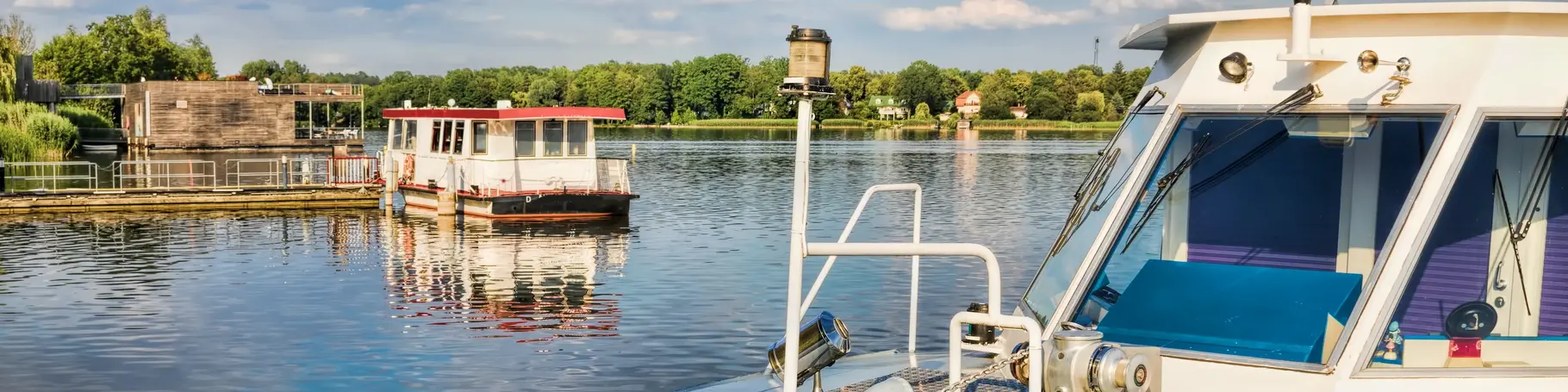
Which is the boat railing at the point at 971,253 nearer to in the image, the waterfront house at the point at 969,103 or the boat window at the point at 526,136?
the boat window at the point at 526,136

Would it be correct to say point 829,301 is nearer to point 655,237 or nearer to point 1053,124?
point 655,237

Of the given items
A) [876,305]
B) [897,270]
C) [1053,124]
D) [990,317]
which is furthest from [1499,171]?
[1053,124]

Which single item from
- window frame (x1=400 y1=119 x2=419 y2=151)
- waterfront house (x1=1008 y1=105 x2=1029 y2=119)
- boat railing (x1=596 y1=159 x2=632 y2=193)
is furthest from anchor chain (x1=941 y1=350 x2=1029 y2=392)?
waterfront house (x1=1008 y1=105 x2=1029 y2=119)

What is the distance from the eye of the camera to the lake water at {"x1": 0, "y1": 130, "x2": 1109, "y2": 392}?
1692 cm

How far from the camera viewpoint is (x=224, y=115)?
9225 cm

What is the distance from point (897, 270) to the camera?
25406mm

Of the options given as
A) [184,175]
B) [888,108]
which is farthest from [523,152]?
[888,108]

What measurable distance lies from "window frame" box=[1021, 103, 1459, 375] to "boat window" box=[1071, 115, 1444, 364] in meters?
0.04

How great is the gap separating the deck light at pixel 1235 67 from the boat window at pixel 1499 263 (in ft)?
3.33

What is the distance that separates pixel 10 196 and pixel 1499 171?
122 ft

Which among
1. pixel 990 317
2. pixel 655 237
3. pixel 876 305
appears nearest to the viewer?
pixel 990 317

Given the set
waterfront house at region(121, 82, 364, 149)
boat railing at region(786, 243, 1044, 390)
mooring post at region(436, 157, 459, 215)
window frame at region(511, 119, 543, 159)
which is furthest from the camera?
waterfront house at region(121, 82, 364, 149)

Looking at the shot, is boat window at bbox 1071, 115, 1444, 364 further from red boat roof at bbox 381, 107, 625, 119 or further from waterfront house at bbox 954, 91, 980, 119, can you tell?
waterfront house at bbox 954, 91, 980, 119

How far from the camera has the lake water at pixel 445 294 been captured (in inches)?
666
